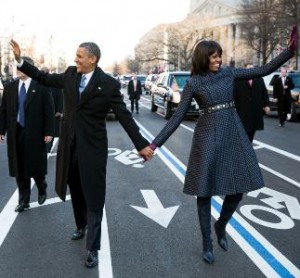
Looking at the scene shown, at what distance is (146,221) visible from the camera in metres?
5.95

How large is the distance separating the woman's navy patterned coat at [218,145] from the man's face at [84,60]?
0.83 metres

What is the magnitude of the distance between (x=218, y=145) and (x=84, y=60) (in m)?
1.33

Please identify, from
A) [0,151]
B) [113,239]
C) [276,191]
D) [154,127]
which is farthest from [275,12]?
[113,239]

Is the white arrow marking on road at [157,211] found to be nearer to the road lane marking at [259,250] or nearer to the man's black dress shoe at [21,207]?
the road lane marking at [259,250]

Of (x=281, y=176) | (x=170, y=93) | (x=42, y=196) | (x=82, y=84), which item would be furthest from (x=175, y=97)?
(x=82, y=84)

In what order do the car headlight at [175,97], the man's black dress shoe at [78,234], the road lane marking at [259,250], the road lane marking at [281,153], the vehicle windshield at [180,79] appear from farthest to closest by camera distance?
the vehicle windshield at [180,79] < the car headlight at [175,97] < the road lane marking at [281,153] < the man's black dress shoe at [78,234] < the road lane marking at [259,250]

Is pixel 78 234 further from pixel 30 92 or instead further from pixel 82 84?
pixel 30 92

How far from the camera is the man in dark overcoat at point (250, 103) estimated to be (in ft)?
28.8

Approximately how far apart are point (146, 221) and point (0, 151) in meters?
7.05

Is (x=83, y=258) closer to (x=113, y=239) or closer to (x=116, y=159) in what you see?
(x=113, y=239)

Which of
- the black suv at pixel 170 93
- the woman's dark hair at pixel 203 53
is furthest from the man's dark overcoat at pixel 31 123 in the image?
the black suv at pixel 170 93

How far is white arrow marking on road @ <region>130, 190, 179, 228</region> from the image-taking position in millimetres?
5984

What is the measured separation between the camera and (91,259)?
458 cm

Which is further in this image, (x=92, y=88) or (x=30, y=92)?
(x=30, y=92)
